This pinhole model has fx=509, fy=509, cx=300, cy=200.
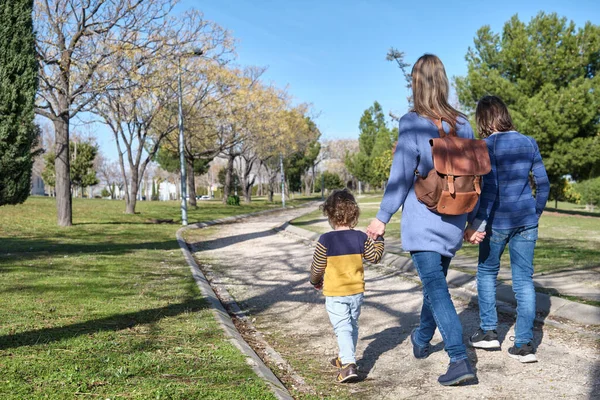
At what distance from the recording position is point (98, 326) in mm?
4562

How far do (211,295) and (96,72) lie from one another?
1083 cm

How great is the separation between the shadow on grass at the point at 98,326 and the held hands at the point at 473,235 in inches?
119

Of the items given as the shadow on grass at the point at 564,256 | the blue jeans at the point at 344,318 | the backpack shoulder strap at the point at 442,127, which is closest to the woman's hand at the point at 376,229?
the blue jeans at the point at 344,318

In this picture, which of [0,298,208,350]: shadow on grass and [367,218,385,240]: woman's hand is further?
[0,298,208,350]: shadow on grass

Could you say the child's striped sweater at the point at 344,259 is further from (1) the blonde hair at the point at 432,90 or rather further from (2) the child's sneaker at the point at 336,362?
(1) the blonde hair at the point at 432,90

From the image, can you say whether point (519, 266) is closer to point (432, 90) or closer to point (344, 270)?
point (344, 270)

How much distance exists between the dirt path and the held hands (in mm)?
922

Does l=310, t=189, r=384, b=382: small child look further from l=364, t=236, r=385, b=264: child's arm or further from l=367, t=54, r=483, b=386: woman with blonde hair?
l=367, t=54, r=483, b=386: woman with blonde hair

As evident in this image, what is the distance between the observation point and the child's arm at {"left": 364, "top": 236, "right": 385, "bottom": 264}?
3.58 m

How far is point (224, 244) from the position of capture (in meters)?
13.8

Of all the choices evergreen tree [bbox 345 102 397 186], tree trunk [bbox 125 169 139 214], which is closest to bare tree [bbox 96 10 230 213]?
tree trunk [bbox 125 169 139 214]

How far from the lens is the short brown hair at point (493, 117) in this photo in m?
3.96

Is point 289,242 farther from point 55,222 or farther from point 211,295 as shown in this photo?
point 55,222

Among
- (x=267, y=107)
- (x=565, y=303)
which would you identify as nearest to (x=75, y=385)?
(x=565, y=303)
